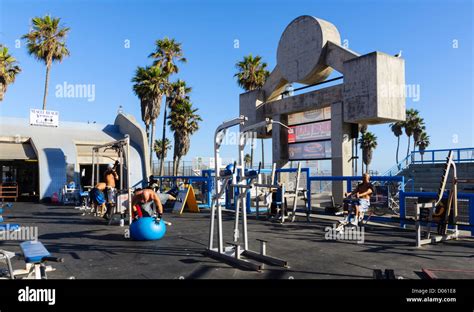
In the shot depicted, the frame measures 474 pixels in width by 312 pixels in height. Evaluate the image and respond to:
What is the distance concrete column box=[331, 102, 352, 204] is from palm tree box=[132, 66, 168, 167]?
1653cm

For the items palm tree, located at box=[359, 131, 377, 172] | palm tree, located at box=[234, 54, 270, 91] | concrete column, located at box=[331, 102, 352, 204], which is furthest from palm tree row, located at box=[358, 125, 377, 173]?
concrete column, located at box=[331, 102, 352, 204]

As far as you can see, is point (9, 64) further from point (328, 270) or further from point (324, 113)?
point (328, 270)

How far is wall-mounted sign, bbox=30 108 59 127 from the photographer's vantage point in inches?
942

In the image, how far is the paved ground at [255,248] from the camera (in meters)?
6.10

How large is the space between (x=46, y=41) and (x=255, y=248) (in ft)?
90.8

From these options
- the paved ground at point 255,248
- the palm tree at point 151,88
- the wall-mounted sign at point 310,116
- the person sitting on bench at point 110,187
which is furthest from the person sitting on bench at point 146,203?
the palm tree at point 151,88

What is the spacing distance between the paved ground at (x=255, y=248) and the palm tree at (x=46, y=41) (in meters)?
22.2

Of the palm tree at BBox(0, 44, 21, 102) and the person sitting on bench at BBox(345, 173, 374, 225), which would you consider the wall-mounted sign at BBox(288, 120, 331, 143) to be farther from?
the palm tree at BBox(0, 44, 21, 102)

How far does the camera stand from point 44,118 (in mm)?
24375

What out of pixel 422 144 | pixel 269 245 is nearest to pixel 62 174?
pixel 269 245

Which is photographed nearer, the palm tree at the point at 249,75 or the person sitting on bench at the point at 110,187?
the person sitting on bench at the point at 110,187

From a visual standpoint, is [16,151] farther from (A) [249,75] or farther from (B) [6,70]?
(A) [249,75]

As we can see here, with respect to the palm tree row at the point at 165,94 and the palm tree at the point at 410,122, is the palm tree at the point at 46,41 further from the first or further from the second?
the palm tree at the point at 410,122

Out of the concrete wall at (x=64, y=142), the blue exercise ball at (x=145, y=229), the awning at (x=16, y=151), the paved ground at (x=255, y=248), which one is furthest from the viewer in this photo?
the concrete wall at (x=64, y=142)
